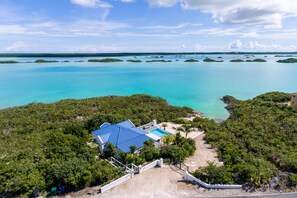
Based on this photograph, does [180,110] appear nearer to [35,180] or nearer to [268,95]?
[268,95]

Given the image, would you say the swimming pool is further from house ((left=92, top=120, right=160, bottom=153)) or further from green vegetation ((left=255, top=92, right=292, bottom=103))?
green vegetation ((left=255, top=92, right=292, bottom=103))

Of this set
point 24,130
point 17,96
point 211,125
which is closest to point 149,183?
point 211,125

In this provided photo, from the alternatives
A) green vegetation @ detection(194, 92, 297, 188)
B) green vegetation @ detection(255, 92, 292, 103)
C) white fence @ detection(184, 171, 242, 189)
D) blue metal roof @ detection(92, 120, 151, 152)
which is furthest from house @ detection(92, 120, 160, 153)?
green vegetation @ detection(255, 92, 292, 103)

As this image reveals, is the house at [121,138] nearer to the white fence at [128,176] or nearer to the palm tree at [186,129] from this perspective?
the white fence at [128,176]

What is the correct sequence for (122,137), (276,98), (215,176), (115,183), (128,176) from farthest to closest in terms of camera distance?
1. (276,98)
2. (122,137)
3. (128,176)
4. (115,183)
5. (215,176)

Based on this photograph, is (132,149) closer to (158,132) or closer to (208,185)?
(208,185)

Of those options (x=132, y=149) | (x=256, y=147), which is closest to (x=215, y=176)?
(x=132, y=149)
